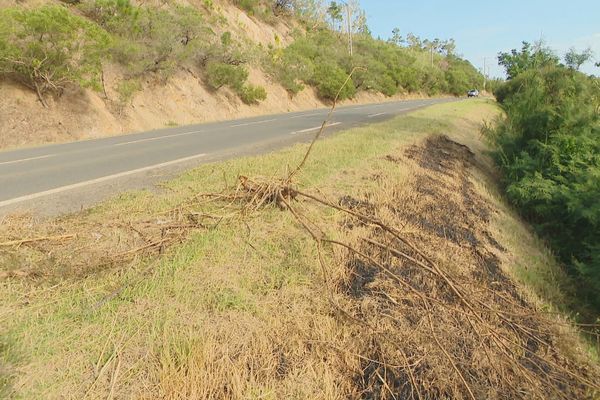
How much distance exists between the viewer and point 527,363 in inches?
114

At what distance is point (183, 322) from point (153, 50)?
18818 millimetres

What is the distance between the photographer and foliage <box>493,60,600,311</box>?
609cm

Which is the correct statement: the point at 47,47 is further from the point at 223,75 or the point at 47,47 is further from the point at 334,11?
the point at 334,11

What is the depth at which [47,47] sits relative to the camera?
44.0ft

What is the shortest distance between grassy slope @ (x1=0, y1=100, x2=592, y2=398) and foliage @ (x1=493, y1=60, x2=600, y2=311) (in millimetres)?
4028

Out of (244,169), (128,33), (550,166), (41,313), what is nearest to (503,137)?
(550,166)

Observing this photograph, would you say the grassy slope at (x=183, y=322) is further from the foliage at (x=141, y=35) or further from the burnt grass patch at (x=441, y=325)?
the foliage at (x=141, y=35)

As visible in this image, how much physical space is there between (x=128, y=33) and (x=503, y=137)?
15.8 meters

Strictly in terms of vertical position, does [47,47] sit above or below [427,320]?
below

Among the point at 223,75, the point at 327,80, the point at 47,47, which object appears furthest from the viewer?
the point at 327,80

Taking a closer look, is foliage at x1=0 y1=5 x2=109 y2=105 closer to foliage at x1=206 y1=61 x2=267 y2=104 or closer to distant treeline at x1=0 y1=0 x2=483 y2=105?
distant treeline at x1=0 y1=0 x2=483 y2=105

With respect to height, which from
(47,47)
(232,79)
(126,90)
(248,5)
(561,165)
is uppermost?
(248,5)

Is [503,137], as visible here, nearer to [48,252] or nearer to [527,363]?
[527,363]

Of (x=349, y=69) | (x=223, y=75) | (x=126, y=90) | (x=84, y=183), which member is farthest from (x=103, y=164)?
(x=349, y=69)
